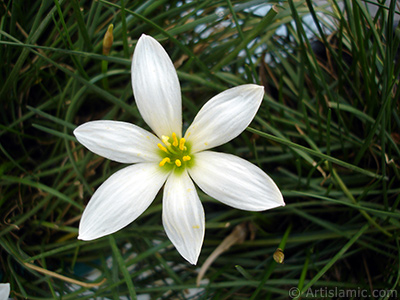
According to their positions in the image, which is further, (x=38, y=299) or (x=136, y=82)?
(x=38, y=299)

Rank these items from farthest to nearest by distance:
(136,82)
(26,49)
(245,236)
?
1. (245,236)
2. (26,49)
3. (136,82)

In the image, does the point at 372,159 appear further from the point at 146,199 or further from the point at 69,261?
the point at 69,261

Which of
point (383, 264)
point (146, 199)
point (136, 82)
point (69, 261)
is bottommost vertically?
point (383, 264)

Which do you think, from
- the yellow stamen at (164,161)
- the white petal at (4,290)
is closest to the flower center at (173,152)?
the yellow stamen at (164,161)

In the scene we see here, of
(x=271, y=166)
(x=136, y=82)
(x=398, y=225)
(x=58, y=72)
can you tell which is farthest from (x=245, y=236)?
(x=58, y=72)

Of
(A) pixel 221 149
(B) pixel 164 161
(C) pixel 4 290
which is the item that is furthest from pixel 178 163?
(C) pixel 4 290

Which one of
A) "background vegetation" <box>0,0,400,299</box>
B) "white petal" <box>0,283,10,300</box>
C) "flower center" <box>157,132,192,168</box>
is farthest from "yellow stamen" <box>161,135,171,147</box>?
"white petal" <box>0,283,10,300</box>
